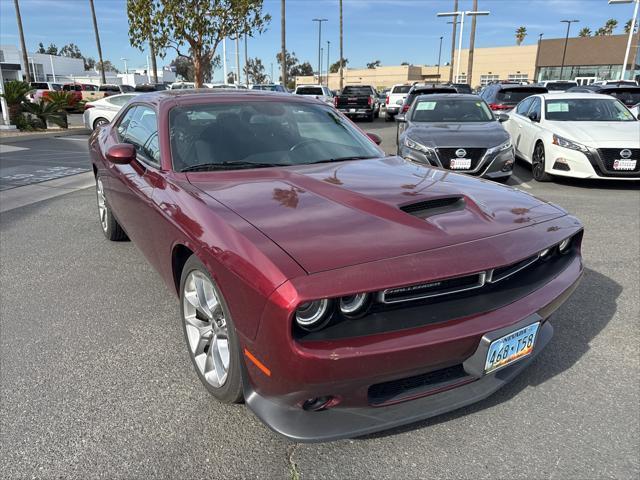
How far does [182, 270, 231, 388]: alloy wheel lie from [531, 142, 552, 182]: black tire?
7444mm

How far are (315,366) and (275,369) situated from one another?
166 mm

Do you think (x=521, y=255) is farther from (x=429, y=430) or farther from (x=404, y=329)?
(x=429, y=430)

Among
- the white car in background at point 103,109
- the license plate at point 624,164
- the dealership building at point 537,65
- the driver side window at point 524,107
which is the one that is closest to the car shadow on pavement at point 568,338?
the license plate at point 624,164

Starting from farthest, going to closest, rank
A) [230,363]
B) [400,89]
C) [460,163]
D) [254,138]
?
[400,89] → [460,163] → [254,138] → [230,363]

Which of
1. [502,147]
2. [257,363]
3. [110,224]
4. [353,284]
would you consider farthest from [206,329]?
[502,147]

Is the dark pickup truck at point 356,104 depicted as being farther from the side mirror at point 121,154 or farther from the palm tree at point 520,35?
the palm tree at point 520,35

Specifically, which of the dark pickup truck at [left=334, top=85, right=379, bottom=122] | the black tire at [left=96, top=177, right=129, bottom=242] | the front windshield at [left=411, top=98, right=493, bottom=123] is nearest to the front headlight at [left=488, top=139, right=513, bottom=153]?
the front windshield at [left=411, top=98, right=493, bottom=123]

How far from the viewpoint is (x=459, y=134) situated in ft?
25.4

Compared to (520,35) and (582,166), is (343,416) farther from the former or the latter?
(520,35)

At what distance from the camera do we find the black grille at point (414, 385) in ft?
6.32

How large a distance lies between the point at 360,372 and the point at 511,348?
29.0 inches

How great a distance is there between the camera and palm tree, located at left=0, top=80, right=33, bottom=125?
15281 mm

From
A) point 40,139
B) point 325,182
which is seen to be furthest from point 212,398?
point 40,139

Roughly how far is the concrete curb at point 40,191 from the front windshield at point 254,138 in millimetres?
4525
